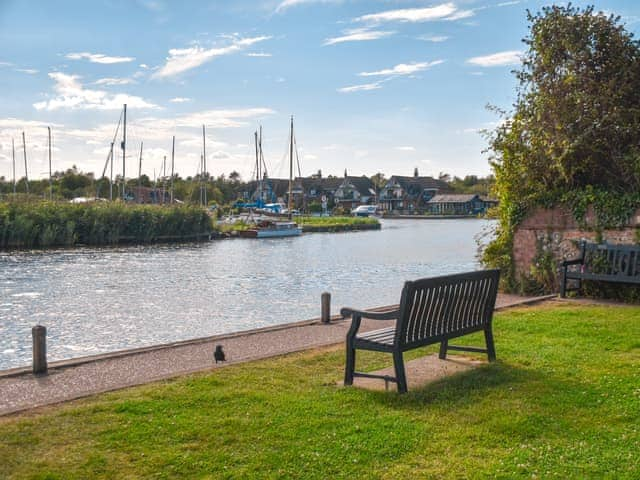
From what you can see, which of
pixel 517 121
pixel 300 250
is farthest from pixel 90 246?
pixel 517 121

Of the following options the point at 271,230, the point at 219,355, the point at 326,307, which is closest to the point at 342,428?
the point at 219,355

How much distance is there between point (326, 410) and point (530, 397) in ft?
6.41

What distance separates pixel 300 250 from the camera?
5112cm

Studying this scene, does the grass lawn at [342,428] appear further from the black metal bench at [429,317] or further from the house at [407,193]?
the house at [407,193]

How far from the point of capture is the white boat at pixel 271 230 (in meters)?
66.1

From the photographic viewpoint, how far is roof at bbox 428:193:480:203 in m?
129

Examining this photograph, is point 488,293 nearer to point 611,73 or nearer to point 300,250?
point 611,73

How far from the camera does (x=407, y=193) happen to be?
13675 centimetres

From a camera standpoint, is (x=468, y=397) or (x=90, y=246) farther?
(x=90, y=246)

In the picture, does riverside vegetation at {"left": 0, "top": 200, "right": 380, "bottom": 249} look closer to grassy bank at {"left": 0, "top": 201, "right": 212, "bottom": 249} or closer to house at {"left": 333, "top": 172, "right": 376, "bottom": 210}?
grassy bank at {"left": 0, "top": 201, "right": 212, "bottom": 249}

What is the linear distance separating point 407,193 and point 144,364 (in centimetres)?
12954

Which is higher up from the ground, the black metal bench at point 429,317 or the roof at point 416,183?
the roof at point 416,183

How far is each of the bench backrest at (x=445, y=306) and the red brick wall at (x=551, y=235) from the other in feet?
25.7

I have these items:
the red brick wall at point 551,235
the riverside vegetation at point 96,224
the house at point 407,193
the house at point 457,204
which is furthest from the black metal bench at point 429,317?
the house at point 407,193
